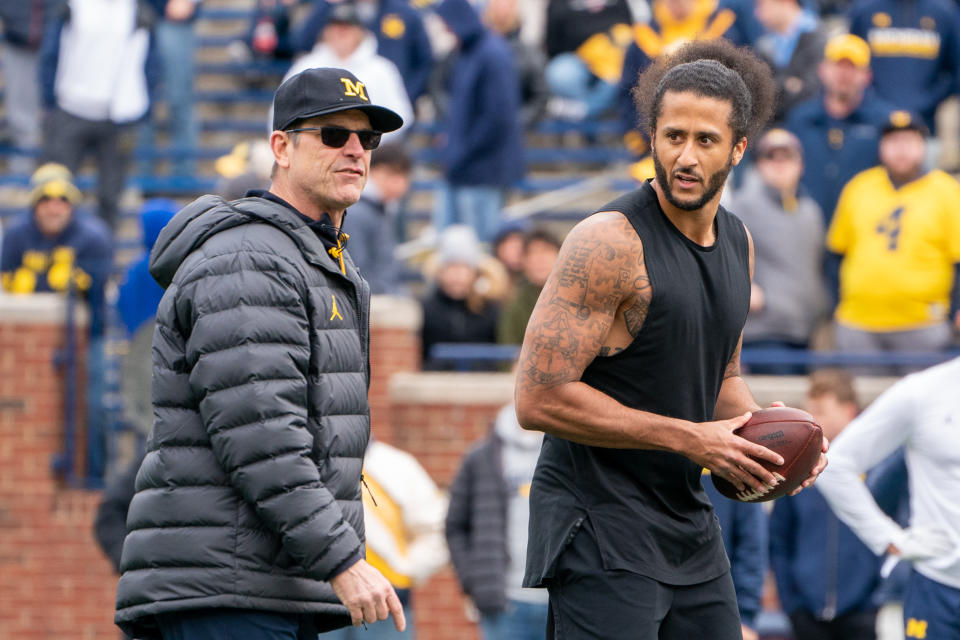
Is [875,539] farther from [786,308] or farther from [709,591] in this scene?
[786,308]

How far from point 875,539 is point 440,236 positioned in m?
6.32

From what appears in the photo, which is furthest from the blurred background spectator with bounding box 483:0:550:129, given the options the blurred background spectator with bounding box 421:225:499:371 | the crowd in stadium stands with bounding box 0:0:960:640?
→ the blurred background spectator with bounding box 421:225:499:371

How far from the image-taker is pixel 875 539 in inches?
227

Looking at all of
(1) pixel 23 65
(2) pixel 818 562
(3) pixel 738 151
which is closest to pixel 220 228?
(3) pixel 738 151

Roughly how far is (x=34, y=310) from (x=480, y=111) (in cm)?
369

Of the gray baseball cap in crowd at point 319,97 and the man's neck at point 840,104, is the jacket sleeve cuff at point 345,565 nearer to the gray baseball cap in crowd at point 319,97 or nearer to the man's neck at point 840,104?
the gray baseball cap in crowd at point 319,97

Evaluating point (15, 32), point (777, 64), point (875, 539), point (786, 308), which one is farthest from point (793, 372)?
point (15, 32)

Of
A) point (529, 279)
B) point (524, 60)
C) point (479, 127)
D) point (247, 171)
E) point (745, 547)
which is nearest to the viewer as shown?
point (745, 547)

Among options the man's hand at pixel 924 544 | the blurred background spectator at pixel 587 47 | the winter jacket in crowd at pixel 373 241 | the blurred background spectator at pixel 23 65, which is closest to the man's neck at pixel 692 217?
the man's hand at pixel 924 544

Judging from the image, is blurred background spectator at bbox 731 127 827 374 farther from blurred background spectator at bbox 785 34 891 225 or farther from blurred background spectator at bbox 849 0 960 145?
blurred background spectator at bbox 849 0 960 145

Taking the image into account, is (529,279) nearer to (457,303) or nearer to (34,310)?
(457,303)

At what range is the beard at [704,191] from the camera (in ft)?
13.7

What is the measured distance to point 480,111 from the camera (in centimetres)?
1164

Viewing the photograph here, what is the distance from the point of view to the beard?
4180 millimetres
